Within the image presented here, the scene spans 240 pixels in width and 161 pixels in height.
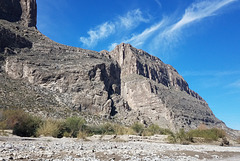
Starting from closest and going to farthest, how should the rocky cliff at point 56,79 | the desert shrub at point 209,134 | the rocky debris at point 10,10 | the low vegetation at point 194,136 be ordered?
the low vegetation at point 194,136
the desert shrub at point 209,134
the rocky cliff at point 56,79
the rocky debris at point 10,10

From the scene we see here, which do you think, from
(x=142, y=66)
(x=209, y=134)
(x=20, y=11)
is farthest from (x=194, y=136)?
(x=142, y=66)

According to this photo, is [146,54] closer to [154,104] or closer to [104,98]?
[154,104]

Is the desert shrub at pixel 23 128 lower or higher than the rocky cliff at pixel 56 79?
lower

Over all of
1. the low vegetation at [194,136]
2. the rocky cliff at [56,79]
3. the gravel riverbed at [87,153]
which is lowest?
the gravel riverbed at [87,153]

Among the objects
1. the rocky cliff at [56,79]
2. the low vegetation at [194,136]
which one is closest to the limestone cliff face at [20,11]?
the rocky cliff at [56,79]

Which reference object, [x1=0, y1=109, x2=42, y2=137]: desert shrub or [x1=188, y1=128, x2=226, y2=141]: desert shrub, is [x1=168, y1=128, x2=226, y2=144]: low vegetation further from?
[x1=0, y1=109, x2=42, y2=137]: desert shrub

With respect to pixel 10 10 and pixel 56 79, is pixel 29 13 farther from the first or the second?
pixel 56 79

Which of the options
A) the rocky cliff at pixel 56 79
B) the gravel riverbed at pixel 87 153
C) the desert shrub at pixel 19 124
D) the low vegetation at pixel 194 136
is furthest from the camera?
the rocky cliff at pixel 56 79

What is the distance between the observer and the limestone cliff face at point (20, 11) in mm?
75431

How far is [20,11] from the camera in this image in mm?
84188

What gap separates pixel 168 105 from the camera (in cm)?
9469

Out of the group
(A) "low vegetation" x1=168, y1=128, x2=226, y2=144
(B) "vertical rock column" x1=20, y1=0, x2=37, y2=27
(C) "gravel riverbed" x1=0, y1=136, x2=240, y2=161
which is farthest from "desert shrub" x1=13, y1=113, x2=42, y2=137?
(B) "vertical rock column" x1=20, y1=0, x2=37, y2=27

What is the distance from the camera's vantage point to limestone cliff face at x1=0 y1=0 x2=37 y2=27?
75431 mm

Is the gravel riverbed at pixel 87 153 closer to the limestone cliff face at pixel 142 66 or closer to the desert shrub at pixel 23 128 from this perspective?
the desert shrub at pixel 23 128
